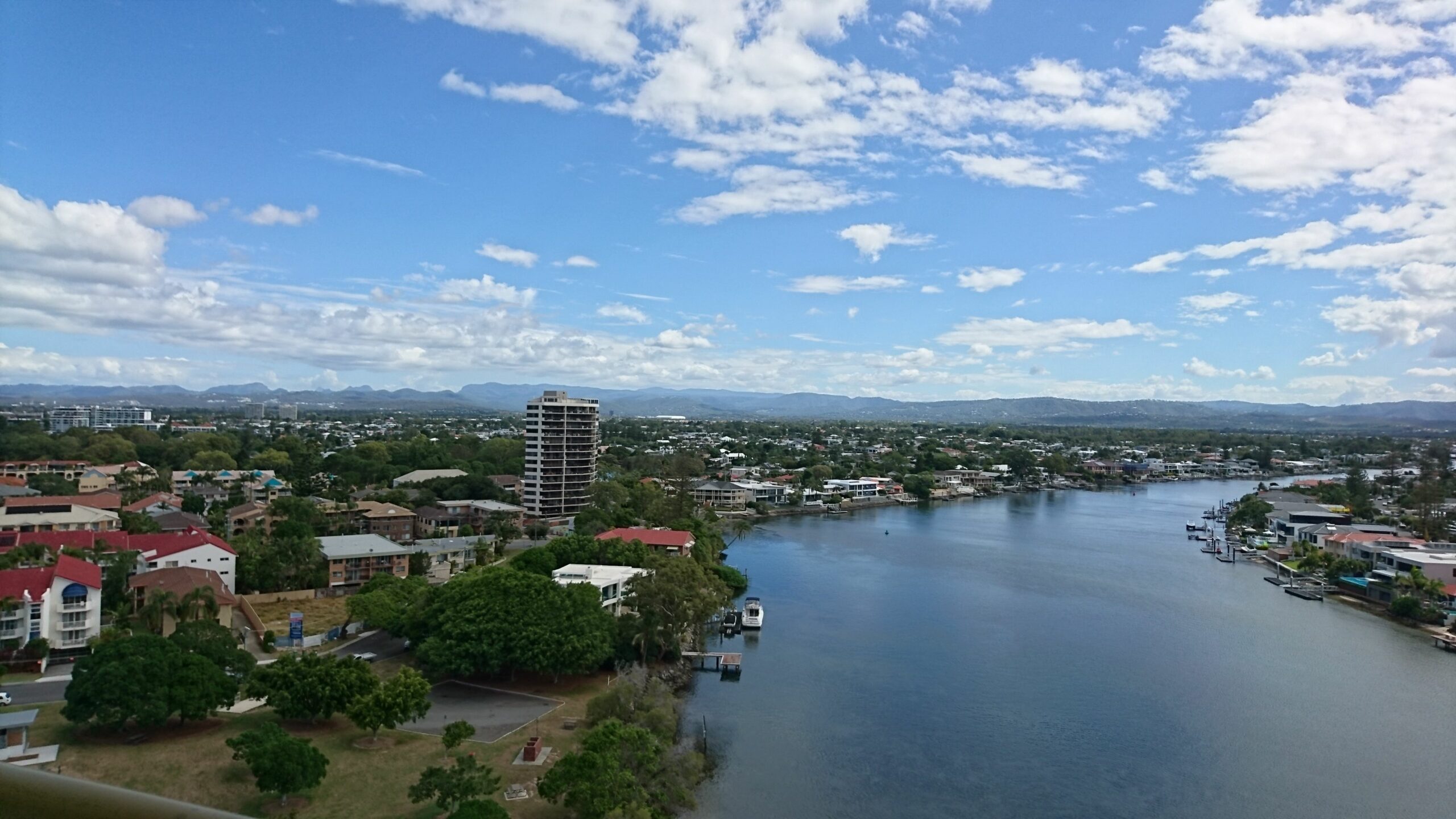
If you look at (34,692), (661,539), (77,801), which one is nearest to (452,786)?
(34,692)

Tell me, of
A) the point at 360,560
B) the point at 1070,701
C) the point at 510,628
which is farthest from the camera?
the point at 360,560

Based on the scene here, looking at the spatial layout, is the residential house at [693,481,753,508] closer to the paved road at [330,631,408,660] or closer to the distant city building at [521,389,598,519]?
the distant city building at [521,389,598,519]

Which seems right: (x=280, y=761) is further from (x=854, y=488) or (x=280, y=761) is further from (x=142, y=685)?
(x=854, y=488)

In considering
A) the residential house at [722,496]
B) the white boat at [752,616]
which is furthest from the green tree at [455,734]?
the residential house at [722,496]

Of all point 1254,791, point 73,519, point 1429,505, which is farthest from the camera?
point 1429,505

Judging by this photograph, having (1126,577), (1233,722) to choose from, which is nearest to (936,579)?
(1126,577)

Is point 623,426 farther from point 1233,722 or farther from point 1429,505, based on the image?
point 1233,722
